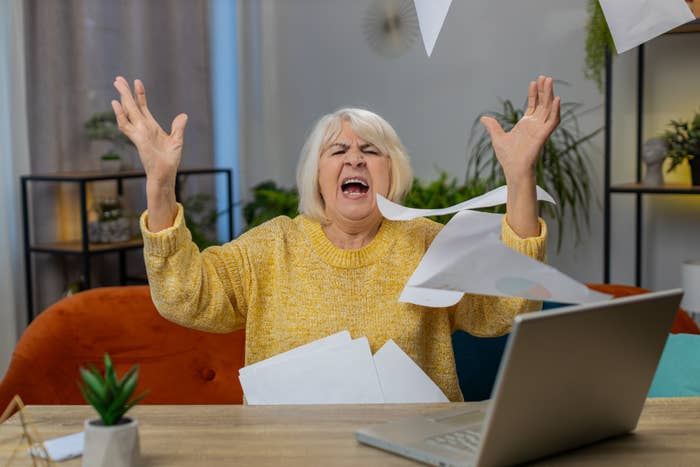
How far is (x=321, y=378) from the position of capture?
1.68 metres

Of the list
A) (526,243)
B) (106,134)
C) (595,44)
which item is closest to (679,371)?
(526,243)

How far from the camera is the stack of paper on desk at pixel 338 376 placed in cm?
167

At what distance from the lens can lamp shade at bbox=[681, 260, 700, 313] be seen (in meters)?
3.55

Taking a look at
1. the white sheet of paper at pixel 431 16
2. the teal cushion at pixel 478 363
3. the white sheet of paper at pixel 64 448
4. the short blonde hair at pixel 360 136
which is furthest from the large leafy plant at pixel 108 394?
the teal cushion at pixel 478 363

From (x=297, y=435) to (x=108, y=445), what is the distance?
269 millimetres

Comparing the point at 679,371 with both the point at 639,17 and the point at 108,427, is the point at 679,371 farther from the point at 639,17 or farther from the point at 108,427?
the point at 108,427

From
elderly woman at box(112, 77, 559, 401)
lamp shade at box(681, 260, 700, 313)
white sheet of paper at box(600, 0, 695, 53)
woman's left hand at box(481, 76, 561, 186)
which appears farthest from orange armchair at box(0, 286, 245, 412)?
lamp shade at box(681, 260, 700, 313)

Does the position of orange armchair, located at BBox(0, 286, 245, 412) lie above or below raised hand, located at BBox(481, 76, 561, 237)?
below

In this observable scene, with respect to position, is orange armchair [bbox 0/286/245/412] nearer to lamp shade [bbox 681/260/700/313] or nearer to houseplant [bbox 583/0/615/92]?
lamp shade [bbox 681/260/700/313]

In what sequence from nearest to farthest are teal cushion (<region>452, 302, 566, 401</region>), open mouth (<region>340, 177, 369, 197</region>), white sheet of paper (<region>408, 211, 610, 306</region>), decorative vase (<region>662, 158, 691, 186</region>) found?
white sheet of paper (<region>408, 211, 610, 306</region>), open mouth (<region>340, 177, 369, 197</region>), teal cushion (<region>452, 302, 566, 401</region>), decorative vase (<region>662, 158, 691, 186</region>)

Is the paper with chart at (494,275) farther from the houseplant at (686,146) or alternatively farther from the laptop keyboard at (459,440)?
the houseplant at (686,146)

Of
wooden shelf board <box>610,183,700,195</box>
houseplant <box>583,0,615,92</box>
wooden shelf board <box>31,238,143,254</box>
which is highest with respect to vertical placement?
houseplant <box>583,0,615,92</box>

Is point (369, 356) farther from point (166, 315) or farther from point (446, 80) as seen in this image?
point (446, 80)

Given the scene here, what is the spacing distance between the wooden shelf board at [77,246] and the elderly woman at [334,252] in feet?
6.82
